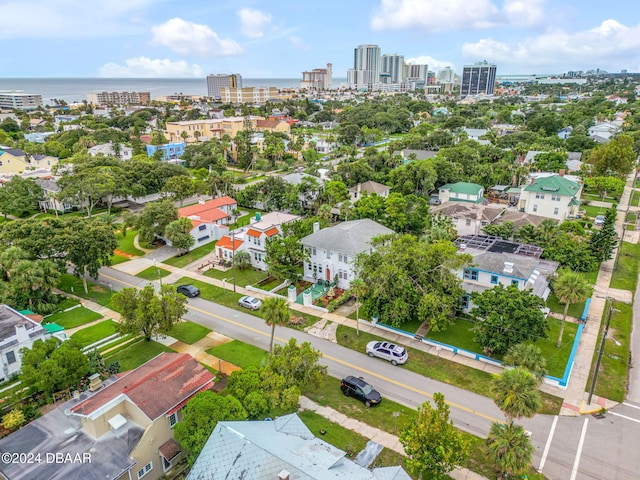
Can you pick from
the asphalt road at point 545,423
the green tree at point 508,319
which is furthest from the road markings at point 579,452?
the green tree at point 508,319

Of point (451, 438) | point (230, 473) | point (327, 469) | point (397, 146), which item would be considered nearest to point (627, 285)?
point (451, 438)

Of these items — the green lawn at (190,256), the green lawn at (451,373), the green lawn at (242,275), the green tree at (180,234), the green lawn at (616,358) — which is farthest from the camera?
the green tree at (180,234)

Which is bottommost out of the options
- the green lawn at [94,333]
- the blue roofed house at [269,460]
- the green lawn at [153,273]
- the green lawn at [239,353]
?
the green lawn at [94,333]

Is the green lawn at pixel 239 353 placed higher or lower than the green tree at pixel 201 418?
lower

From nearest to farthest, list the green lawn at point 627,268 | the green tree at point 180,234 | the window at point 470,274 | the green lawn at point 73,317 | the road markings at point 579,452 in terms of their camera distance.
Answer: the road markings at point 579,452 → the green lawn at point 73,317 → the window at point 470,274 → the green lawn at point 627,268 → the green tree at point 180,234

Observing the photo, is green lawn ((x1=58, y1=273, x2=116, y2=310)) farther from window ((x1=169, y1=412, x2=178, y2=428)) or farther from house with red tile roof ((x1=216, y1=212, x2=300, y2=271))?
window ((x1=169, y1=412, x2=178, y2=428))

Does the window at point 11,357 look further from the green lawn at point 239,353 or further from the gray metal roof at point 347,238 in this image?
the gray metal roof at point 347,238

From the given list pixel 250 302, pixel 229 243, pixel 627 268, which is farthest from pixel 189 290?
pixel 627 268
